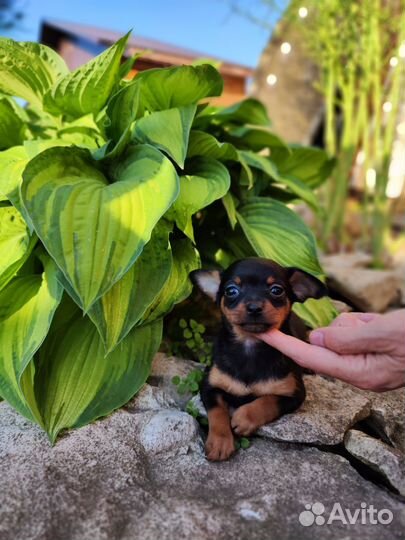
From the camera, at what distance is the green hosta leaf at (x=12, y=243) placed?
1.30 m

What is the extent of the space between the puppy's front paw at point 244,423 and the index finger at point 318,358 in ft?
0.55

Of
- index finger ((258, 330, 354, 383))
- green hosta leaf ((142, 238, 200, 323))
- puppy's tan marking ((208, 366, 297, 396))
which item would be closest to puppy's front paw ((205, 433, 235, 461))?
puppy's tan marking ((208, 366, 297, 396))

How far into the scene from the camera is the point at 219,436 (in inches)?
→ 44.3

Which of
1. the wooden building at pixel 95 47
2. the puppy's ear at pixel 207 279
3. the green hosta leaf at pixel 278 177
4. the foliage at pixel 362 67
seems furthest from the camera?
the wooden building at pixel 95 47

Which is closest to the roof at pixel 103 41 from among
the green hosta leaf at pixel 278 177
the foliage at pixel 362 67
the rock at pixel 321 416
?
the foliage at pixel 362 67

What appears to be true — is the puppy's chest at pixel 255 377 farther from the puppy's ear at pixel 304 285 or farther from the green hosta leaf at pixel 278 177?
the green hosta leaf at pixel 278 177

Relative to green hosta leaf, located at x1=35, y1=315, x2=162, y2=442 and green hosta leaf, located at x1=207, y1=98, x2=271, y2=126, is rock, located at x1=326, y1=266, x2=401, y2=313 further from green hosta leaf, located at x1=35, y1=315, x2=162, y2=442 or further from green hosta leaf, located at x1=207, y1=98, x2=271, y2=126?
green hosta leaf, located at x1=35, y1=315, x2=162, y2=442

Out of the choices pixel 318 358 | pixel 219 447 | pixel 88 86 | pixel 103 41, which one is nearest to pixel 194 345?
pixel 219 447

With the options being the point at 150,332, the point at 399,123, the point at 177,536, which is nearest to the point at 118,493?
the point at 177,536

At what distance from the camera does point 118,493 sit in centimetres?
100

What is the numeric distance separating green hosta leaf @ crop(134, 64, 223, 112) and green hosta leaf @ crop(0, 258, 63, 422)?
0.60m

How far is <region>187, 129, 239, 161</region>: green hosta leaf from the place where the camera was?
156 cm

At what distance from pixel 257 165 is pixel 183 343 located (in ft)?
2.00

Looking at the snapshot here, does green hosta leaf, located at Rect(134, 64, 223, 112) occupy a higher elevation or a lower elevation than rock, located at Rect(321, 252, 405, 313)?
higher
